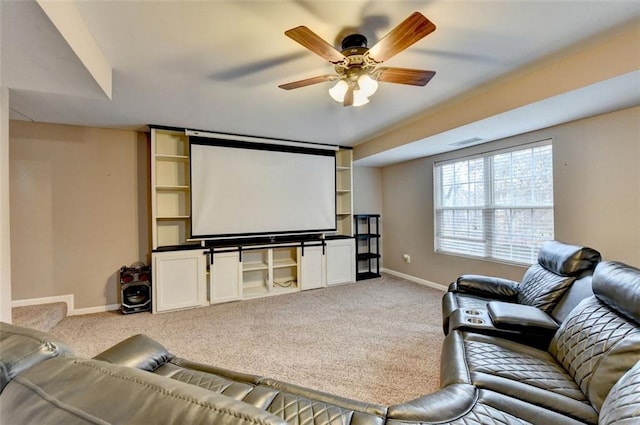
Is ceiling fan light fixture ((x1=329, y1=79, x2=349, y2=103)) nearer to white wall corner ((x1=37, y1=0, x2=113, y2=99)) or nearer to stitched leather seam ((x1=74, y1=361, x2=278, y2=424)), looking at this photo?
white wall corner ((x1=37, y1=0, x2=113, y2=99))

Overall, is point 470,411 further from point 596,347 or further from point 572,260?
point 572,260

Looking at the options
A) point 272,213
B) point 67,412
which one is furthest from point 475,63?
point 272,213

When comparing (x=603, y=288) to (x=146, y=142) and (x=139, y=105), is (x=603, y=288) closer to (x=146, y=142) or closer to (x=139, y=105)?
(x=139, y=105)

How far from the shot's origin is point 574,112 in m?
2.57

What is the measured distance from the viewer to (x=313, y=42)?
1.60m

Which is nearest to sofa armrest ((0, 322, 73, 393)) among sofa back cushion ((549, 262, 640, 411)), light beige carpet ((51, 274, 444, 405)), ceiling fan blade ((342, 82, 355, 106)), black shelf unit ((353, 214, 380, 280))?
light beige carpet ((51, 274, 444, 405))

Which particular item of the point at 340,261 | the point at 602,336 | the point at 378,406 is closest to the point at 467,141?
the point at 340,261

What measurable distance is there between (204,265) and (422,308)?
9.71 feet

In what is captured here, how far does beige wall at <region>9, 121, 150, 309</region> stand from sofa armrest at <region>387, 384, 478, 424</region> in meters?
3.97

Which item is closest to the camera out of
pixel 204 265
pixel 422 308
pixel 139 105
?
pixel 139 105

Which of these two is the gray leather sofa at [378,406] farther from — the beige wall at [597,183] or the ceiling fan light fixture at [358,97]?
the ceiling fan light fixture at [358,97]

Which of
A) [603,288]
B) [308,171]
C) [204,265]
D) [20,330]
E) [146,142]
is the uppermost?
[146,142]

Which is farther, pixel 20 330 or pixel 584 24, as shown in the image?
pixel 584 24

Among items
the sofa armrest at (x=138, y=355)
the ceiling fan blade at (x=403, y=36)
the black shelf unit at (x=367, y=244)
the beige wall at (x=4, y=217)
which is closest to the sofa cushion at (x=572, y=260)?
the ceiling fan blade at (x=403, y=36)
